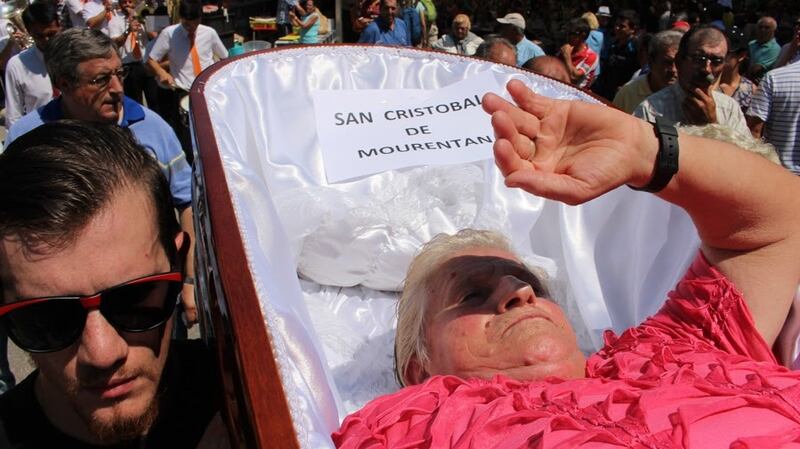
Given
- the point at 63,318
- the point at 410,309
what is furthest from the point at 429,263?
the point at 63,318

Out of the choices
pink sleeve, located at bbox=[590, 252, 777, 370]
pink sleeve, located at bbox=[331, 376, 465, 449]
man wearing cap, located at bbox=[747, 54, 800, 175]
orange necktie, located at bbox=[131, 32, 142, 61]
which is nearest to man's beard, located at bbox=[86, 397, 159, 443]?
pink sleeve, located at bbox=[331, 376, 465, 449]

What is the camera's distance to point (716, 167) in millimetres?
→ 1509

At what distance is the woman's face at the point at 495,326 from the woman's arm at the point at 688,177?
1.12ft

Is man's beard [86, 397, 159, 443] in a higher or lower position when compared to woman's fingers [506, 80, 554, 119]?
lower

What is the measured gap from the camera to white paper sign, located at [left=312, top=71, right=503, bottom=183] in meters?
2.61

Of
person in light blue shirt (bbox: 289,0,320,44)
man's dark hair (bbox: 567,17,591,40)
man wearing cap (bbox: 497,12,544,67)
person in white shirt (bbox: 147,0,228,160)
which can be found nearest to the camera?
person in white shirt (bbox: 147,0,228,160)

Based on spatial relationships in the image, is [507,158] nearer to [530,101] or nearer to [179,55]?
[530,101]

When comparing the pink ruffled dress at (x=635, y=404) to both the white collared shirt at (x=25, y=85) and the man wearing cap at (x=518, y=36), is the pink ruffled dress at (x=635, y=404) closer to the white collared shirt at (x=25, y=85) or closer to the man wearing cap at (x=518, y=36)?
the white collared shirt at (x=25, y=85)

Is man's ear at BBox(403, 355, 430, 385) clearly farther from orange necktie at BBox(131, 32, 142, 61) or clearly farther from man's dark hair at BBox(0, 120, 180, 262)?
orange necktie at BBox(131, 32, 142, 61)

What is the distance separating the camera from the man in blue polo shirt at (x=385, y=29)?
5.54 m

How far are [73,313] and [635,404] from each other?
3.24ft

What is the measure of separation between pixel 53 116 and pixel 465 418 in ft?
5.83

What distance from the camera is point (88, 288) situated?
101 cm

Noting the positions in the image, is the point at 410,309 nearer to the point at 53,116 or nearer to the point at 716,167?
the point at 716,167
